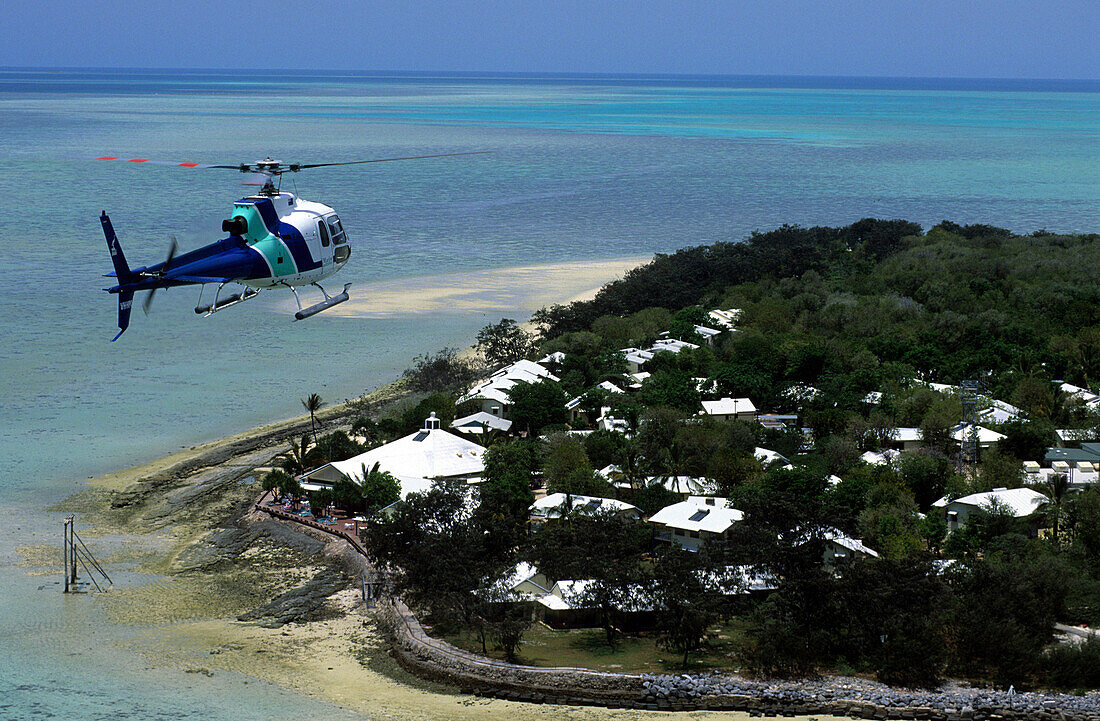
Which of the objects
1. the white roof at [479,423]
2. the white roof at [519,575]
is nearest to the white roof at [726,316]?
the white roof at [479,423]

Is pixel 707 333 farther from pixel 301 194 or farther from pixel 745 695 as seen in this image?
pixel 301 194

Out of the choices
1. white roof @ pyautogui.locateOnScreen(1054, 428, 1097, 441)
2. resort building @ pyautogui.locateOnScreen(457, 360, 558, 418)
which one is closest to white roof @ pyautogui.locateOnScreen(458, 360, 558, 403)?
resort building @ pyautogui.locateOnScreen(457, 360, 558, 418)

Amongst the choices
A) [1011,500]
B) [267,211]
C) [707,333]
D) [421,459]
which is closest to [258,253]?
[267,211]


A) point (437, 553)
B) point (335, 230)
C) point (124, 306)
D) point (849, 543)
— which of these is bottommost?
point (849, 543)

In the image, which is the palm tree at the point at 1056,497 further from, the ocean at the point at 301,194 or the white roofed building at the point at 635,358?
the ocean at the point at 301,194

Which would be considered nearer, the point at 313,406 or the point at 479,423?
the point at 313,406

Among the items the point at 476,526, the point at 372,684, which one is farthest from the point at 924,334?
the point at 372,684

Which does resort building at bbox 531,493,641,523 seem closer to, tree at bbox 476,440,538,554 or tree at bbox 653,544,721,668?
tree at bbox 476,440,538,554

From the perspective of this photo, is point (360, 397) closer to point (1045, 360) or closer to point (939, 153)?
point (1045, 360)
